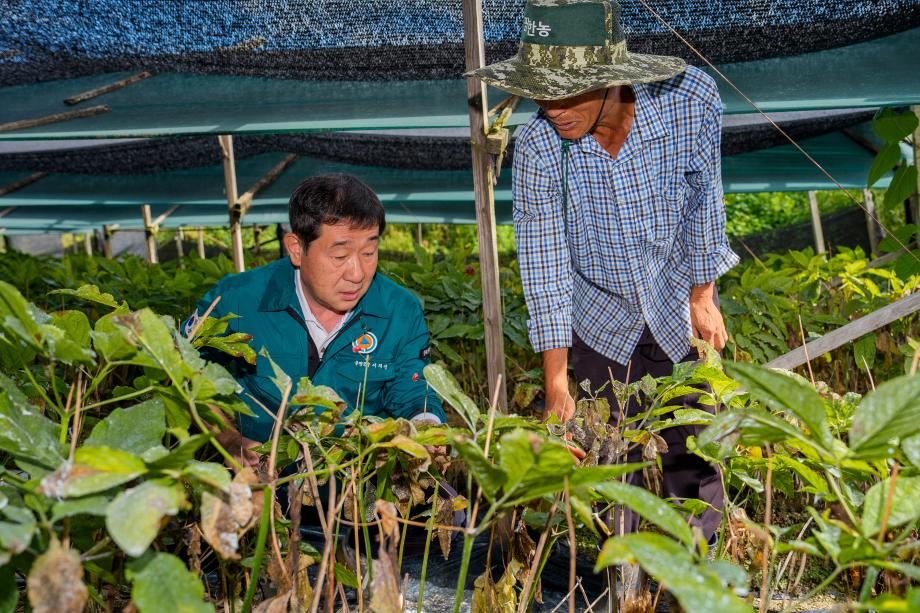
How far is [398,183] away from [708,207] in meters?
3.98

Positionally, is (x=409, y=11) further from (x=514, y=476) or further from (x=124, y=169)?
(x=124, y=169)

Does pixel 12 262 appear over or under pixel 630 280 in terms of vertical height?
under

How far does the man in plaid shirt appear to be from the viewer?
1817 mm

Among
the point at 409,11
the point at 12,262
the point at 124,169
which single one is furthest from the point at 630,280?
the point at 124,169

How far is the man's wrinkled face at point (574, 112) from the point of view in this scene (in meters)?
1.80

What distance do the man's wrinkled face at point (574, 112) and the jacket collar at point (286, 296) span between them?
58 cm

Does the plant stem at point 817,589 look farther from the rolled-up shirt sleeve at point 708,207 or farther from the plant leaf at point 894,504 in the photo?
the rolled-up shirt sleeve at point 708,207

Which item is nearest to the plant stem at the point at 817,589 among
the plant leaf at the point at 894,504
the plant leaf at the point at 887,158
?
the plant leaf at the point at 894,504

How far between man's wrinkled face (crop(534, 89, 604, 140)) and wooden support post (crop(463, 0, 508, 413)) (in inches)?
7.9

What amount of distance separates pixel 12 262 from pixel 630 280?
309 cm

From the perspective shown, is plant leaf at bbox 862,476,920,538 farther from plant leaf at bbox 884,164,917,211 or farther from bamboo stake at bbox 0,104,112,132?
bamboo stake at bbox 0,104,112,132

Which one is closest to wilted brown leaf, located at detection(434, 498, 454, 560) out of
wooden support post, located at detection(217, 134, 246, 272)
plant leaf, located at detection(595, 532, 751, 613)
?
plant leaf, located at detection(595, 532, 751, 613)

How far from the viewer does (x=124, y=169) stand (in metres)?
5.88

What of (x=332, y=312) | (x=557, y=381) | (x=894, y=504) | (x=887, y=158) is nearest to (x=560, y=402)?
(x=557, y=381)
